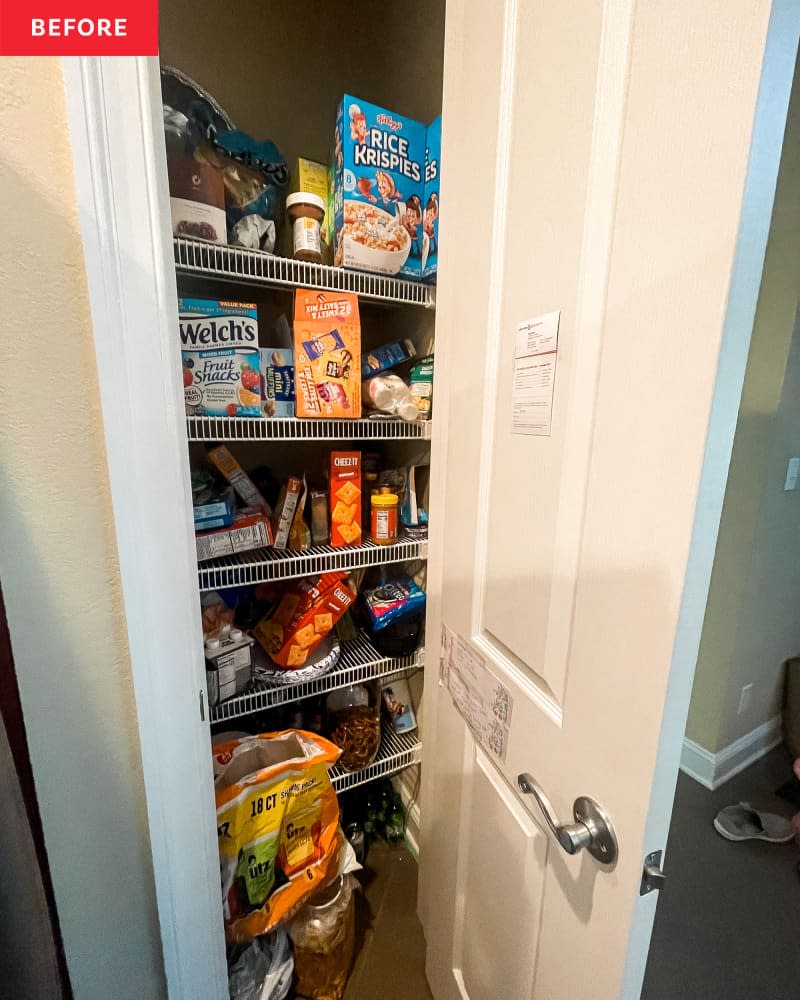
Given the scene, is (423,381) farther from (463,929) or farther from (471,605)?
(463,929)

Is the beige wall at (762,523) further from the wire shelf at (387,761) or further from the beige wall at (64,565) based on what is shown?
the beige wall at (64,565)

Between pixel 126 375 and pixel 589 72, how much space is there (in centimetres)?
65

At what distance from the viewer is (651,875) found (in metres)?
0.41

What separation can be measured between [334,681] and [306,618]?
20cm

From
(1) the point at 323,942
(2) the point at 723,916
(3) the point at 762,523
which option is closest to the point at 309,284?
(1) the point at 323,942

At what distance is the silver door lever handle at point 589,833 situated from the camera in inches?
17.1

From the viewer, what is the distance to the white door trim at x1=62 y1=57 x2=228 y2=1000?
491 millimetres

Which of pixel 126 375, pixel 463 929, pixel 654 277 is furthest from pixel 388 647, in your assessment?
pixel 654 277

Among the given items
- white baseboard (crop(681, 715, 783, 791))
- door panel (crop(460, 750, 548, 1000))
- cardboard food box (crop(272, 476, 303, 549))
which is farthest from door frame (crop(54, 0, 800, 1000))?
white baseboard (crop(681, 715, 783, 791))

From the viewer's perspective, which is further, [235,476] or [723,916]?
[723,916]

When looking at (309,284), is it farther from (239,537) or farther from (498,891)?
(498,891)

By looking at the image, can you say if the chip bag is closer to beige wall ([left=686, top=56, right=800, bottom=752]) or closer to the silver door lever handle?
the silver door lever handle

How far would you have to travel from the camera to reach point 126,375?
54cm

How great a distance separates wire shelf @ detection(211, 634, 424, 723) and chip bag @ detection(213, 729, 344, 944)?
7cm
